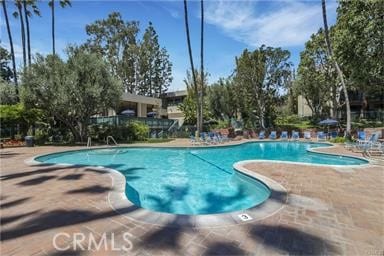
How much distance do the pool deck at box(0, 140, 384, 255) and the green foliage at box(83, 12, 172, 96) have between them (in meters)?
32.8

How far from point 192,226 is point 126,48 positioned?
3781 centimetres

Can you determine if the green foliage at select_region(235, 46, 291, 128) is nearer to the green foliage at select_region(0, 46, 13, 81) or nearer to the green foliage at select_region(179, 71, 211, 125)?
the green foliage at select_region(179, 71, 211, 125)

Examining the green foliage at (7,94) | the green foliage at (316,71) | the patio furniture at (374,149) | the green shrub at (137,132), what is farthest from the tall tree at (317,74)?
the green foliage at (7,94)

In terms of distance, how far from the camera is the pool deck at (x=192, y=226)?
3100 millimetres

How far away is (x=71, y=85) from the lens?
16.7m

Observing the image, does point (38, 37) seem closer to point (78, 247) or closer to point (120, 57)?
point (120, 57)

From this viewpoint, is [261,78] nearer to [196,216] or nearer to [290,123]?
[290,123]

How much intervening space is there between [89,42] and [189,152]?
2977 cm

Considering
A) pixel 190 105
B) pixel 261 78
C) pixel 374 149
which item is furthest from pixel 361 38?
pixel 190 105

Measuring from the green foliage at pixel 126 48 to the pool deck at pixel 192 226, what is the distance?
3283cm

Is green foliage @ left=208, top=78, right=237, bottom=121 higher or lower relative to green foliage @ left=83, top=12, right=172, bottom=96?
lower

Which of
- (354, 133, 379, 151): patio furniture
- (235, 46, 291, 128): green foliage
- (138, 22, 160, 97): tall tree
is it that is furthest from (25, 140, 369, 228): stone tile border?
(138, 22, 160, 97): tall tree

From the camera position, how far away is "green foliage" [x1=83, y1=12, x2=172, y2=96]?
36312 millimetres

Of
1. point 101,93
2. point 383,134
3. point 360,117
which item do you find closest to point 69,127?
point 101,93
